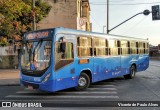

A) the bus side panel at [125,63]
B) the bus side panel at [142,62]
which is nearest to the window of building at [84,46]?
the bus side panel at [125,63]

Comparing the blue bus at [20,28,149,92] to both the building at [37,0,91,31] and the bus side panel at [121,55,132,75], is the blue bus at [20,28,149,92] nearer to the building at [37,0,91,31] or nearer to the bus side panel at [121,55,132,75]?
the bus side panel at [121,55,132,75]

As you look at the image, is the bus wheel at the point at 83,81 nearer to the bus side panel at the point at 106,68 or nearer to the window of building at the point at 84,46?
the bus side panel at the point at 106,68

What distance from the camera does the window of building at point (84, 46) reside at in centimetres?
1159

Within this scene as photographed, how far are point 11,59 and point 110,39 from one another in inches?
617

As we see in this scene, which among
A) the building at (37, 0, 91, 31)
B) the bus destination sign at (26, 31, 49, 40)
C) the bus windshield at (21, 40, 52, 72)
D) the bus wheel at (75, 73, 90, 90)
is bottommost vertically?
the bus wheel at (75, 73, 90, 90)

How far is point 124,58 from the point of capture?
51.9 feet

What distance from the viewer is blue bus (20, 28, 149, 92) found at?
400 inches

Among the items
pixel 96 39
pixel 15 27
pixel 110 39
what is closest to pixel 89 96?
pixel 96 39

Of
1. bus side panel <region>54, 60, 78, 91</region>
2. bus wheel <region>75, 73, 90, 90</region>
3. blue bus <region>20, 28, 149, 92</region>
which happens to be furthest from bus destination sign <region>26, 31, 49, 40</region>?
bus wheel <region>75, 73, 90, 90</region>

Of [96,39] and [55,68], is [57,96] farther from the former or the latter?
[96,39]

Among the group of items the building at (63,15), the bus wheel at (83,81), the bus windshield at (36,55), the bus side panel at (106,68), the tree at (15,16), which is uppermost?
the building at (63,15)

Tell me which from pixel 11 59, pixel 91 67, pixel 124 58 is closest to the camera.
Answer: pixel 91 67

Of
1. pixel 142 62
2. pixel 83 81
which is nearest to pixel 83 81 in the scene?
pixel 83 81

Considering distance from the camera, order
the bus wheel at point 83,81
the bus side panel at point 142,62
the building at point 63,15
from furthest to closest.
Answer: the building at point 63,15 < the bus side panel at point 142,62 < the bus wheel at point 83,81
